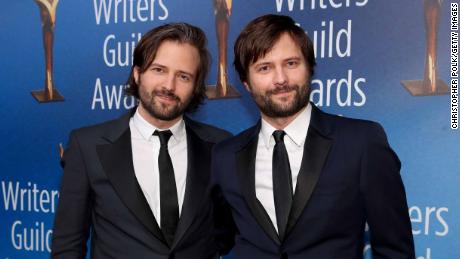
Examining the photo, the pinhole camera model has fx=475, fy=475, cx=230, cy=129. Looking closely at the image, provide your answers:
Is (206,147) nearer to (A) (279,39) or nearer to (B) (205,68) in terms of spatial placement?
(B) (205,68)

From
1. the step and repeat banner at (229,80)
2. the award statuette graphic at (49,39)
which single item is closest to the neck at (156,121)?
the step and repeat banner at (229,80)

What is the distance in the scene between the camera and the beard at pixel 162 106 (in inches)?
82.0

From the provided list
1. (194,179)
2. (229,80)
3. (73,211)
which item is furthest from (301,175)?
(229,80)

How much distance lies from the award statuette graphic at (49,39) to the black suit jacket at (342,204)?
2.12 meters

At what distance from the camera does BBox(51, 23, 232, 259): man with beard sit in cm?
202

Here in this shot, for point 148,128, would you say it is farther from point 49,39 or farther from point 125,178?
point 49,39

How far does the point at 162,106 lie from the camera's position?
6.84ft

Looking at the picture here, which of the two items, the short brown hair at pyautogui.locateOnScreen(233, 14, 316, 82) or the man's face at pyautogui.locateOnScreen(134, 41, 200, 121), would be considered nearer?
the short brown hair at pyautogui.locateOnScreen(233, 14, 316, 82)

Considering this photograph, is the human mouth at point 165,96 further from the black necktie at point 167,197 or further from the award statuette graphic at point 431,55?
the award statuette graphic at point 431,55

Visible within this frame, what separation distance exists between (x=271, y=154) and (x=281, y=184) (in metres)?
0.16

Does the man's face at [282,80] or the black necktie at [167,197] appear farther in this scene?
the black necktie at [167,197]

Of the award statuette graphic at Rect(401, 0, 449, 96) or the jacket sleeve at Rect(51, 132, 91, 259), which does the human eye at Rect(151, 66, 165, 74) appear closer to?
the jacket sleeve at Rect(51, 132, 91, 259)

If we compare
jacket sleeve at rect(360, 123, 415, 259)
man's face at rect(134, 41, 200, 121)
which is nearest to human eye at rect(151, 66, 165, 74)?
man's face at rect(134, 41, 200, 121)

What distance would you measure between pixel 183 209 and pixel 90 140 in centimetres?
53
